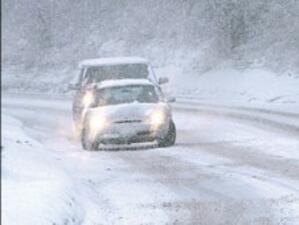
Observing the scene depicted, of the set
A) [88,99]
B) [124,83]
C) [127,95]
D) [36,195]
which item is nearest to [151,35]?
[88,99]

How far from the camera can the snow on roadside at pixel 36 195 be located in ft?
22.3

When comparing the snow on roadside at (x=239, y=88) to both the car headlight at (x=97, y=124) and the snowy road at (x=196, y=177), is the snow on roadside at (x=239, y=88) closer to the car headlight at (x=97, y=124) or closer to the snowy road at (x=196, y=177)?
the snowy road at (x=196, y=177)

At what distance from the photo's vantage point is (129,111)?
647 inches

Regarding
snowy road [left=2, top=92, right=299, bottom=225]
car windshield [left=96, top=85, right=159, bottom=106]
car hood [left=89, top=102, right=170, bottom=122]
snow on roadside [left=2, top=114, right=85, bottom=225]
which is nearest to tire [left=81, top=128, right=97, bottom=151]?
snowy road [left=2, top=92, right=299, bottom=225]

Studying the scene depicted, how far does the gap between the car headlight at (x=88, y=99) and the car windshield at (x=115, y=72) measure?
4.25 ft

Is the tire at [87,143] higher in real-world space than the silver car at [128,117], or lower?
lower

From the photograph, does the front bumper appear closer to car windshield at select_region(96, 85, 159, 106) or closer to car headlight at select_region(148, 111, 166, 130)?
car headlight at select_region(148, 111, 166, 130)

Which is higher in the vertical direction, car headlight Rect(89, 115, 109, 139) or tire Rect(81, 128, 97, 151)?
car headlight Rect(89, 115, 109, 139)

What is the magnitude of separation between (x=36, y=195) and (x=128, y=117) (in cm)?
861

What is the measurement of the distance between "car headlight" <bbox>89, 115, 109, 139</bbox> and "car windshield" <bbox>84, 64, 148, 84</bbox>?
11.6 ft

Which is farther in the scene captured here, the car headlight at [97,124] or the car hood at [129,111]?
the car headlight at [97,124]

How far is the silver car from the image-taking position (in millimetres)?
16438

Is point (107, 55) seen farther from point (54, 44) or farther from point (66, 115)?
point (66, 115)

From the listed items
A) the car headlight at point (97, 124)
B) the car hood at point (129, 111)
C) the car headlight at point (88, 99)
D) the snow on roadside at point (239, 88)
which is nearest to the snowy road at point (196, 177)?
the car headlight at point (97, 124)
